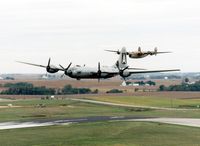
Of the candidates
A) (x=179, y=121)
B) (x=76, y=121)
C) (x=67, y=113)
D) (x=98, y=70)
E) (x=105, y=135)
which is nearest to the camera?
(x=98, y=70)

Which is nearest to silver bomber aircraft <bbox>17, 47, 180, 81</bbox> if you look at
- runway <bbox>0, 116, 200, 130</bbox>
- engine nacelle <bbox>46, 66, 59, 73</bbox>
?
engine nacelle <bbox>46, 66, 59, 73</bbox>

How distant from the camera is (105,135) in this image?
108m

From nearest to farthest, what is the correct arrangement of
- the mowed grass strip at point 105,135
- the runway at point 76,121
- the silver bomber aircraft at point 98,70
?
the silver bomber aircraft at point 98,70 < the mowed grass strip at point 105,135 < the runway at point 76,121

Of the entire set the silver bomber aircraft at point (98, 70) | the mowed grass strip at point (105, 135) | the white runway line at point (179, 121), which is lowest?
the mowed grass strip at point (105, 135)

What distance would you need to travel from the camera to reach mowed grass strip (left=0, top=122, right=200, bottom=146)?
3846 inches

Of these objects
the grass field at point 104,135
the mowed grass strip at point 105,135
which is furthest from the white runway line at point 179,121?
the mowed grass strip at point 105,135

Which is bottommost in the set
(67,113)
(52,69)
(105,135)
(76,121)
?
(105,135)

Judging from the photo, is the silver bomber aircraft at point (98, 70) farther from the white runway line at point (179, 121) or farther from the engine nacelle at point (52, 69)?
the white runway line at point (179, 121)

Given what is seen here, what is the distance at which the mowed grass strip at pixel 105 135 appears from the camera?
320 ft

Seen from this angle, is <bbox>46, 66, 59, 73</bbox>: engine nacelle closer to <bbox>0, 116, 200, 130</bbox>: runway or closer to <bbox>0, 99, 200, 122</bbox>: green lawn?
<bbox>0, 116, 200, 130</bbox>: runway

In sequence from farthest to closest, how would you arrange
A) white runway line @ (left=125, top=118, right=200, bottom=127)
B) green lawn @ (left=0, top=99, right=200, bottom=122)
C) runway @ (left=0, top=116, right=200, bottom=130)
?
green lawn @ (left=0, top=99, right=200, bottom=122) → white runway line @ (left=125, top=118, right=200, bottom=127) → runway @ (left=0, top=116, right=200, bottom=130)

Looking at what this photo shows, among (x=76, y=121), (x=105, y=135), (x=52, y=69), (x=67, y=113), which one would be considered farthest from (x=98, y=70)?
(x=67, y=113)

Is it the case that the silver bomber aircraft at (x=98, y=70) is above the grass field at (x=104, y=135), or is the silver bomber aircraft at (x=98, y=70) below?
above

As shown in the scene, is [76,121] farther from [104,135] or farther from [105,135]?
[105,135]
